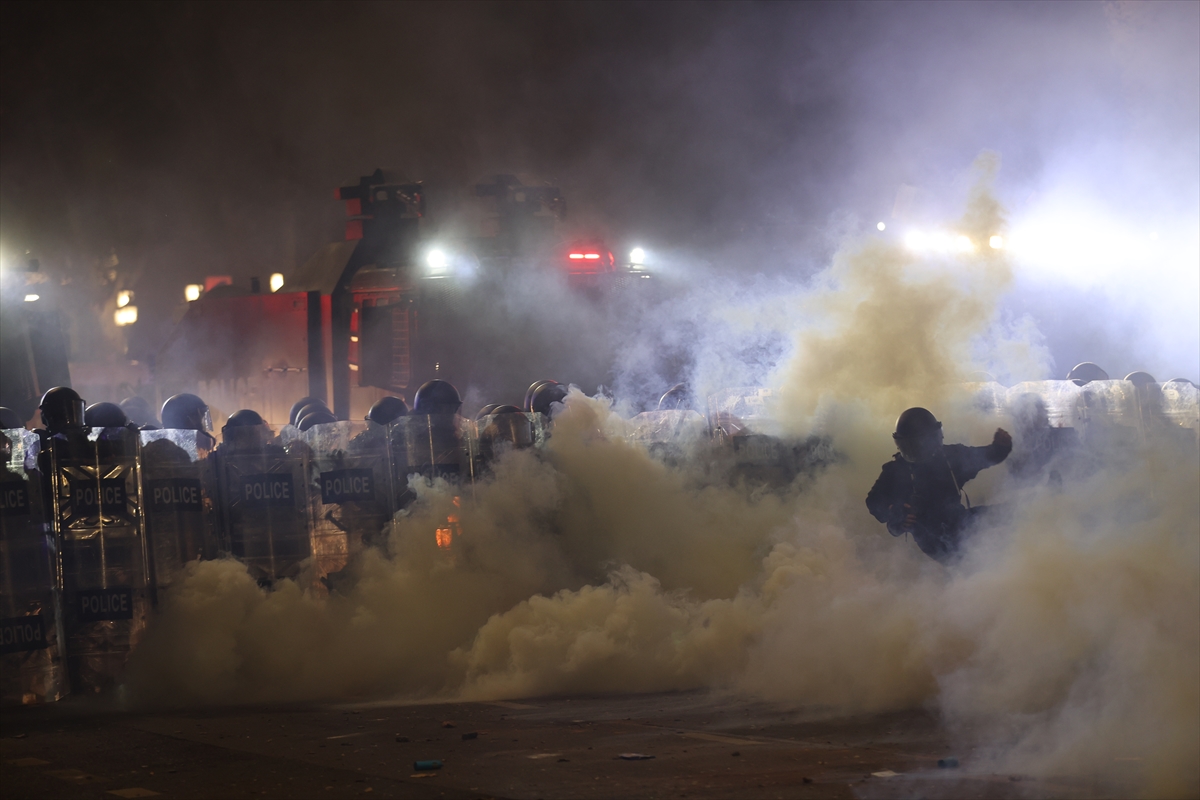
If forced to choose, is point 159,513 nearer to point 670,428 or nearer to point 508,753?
point 508,753

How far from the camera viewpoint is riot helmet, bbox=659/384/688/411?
14.1 m

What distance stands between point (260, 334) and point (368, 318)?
10.2 feet

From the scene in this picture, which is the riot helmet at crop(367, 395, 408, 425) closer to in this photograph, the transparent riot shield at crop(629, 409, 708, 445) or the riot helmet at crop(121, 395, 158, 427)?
the transparent riot shield at crop(629, 409, 708, 445)

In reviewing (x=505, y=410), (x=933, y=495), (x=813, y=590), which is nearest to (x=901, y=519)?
(x=933, y=495)

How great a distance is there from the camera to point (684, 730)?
7227mm

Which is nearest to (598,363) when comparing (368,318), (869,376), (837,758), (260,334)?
(368,318)

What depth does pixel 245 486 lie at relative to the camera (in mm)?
10367

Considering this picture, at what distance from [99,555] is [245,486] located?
1.34 m

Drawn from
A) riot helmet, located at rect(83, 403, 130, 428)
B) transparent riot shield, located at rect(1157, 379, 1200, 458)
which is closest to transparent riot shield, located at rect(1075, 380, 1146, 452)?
transparent riot shield, located at rect(1157, 379, 1200, 458)

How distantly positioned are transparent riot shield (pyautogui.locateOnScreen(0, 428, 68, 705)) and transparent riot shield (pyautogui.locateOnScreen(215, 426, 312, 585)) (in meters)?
1.47

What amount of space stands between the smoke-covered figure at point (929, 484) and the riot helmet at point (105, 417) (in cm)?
639

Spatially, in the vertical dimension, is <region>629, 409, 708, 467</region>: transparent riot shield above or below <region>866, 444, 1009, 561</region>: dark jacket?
above

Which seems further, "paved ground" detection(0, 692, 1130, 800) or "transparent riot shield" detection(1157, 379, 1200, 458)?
"transparent riot shield" detection(1157, 379, 1200, 458)

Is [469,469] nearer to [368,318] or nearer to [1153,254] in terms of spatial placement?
[368,318]
